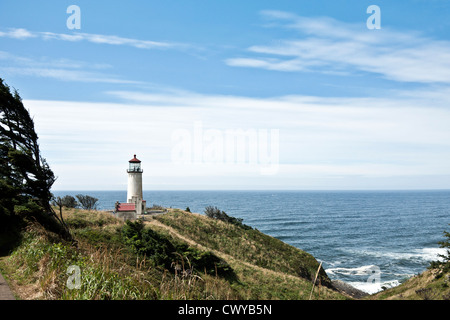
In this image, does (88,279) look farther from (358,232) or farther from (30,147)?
(358,232)

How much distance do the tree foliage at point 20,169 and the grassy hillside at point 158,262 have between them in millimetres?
2453

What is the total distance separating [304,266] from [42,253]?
37.2m

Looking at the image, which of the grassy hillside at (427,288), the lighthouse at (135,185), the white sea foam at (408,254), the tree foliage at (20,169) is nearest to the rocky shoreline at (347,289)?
the grassy hillside at (427,288)

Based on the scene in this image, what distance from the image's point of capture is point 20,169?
53.7ft

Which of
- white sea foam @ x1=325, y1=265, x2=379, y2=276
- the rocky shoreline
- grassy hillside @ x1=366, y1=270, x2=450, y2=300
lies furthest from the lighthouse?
grassy hillside @ x1=366, y1=270, x2=450, y2=300

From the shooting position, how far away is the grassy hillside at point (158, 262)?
23.6 ft

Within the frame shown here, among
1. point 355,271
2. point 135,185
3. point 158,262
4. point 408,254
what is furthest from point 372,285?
point 135,185

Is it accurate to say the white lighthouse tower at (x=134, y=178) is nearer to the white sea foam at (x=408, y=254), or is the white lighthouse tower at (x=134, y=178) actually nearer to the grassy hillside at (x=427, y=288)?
the grassy hillside at (x=427, y=288)

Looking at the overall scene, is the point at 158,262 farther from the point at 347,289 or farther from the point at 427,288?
the point at 347,289

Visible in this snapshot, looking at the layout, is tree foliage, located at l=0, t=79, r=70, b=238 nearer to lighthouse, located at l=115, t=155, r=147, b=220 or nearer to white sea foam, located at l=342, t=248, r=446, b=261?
lighthouse, located at l=115, t=155, r=147, b=220

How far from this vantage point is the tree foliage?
16078mm

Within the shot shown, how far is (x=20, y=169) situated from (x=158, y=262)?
10684 millimetres
